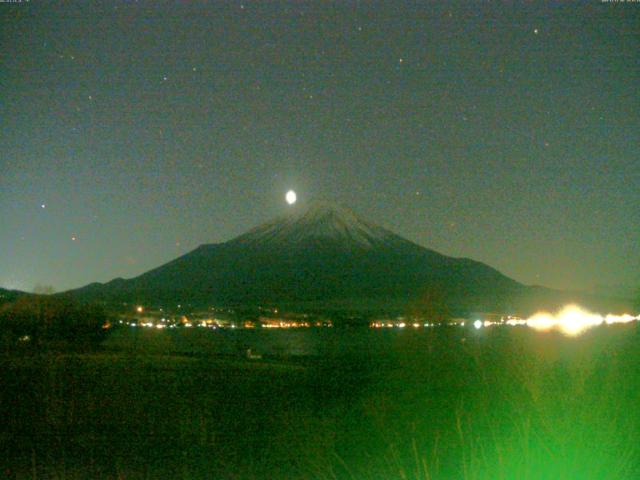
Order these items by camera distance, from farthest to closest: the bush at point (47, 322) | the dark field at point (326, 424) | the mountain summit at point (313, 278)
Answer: the mountain summit at point (313, 278), the bush at point (47, 322), the dark field at point (326, 424)

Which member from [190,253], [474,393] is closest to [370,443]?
[474,393]

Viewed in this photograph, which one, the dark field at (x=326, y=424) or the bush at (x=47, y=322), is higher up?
the bush at (x=47, y=322)

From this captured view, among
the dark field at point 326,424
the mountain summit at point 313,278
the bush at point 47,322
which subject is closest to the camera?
the dark field at point 326,424

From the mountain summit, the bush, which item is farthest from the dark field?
the mountain summit

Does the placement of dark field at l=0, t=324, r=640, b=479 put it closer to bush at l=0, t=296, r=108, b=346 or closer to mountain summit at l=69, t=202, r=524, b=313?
bush at l=0, t=296, r=108, b=346

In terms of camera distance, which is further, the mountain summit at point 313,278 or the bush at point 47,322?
the mountain summit at point 313,278

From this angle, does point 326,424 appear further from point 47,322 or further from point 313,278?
point 313,278

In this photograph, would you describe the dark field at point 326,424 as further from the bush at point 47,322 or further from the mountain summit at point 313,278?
the mountain summit at point 313,278

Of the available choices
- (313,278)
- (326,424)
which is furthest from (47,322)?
(313,278)

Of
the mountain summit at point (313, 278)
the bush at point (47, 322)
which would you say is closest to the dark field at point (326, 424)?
the bush at point (47, 322)
